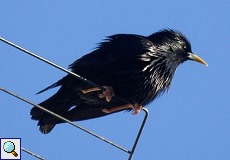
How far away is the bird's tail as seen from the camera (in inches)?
217

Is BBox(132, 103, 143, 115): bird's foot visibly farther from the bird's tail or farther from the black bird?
the bird's tail

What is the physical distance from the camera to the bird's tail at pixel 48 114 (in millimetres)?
5500

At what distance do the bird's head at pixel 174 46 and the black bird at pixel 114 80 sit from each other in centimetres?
3

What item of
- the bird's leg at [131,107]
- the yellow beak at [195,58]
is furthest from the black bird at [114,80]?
the yellow beak at [195,58]

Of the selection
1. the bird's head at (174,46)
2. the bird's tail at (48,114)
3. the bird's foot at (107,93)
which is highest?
the bird's head at (174,46)

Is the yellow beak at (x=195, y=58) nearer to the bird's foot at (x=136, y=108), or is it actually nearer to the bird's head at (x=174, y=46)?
the bird's head at (x=174, y=46)

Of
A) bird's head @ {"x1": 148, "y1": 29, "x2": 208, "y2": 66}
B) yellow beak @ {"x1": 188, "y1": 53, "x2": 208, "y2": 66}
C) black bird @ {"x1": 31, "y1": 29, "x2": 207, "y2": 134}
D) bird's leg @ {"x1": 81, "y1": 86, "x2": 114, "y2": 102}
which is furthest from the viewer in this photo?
yellow beak @ {"x1": 188, "y1": 53, "x2": 208, "y2": 66}

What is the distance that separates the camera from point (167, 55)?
233 inches

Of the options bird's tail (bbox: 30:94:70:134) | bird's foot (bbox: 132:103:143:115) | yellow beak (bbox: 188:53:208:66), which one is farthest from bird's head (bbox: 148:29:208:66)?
→ bird's tail (bbox: 30:94:70:134)

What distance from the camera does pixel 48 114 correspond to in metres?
5.59

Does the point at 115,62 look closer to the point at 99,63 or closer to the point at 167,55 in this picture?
the point at 99,63

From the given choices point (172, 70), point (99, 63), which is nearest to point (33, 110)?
point (99, 63)

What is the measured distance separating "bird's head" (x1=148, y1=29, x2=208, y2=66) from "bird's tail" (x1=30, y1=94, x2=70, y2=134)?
105 cm

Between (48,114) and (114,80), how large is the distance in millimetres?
669
